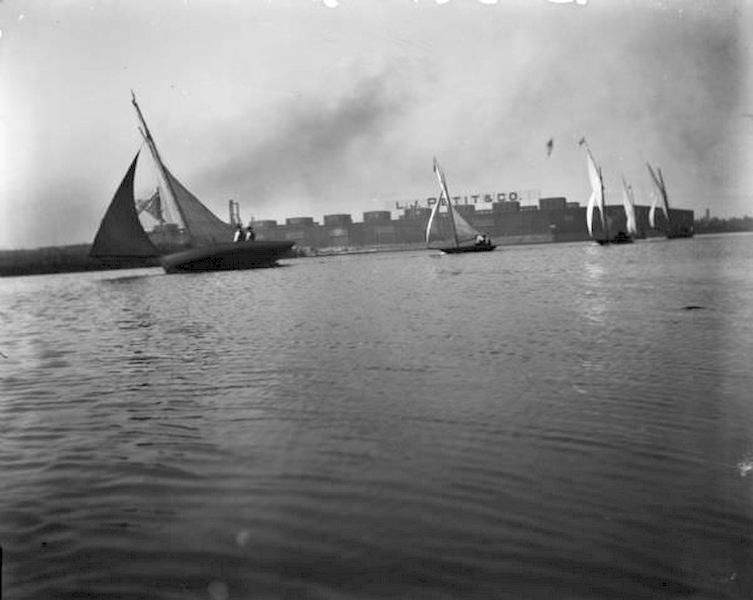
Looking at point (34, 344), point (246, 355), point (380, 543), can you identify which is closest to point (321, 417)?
point (380, 543)

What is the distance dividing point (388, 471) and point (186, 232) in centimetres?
5824

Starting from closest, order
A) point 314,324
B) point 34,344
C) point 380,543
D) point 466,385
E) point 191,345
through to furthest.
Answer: point 380,543, point 466,385, point 191,345, point 34,344, point 314,324

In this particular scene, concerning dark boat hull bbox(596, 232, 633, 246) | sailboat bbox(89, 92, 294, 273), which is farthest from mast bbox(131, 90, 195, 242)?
dark boat hull bbox(596, 232, 633, 246)

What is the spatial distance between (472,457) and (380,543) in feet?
6.30

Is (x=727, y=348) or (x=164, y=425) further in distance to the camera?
(x=727, y=348)

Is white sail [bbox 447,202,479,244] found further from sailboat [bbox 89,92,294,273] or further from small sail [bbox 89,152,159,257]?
small sail [bbox 89,152,159,257]

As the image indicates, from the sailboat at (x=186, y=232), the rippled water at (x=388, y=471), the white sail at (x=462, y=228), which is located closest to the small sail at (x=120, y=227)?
the sailboat at (x=186, y=232)

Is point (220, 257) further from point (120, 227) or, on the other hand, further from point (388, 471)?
point (388, 471)

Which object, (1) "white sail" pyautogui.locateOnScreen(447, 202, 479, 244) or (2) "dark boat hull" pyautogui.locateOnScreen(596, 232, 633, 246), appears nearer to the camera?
(1) "white sail" pyautogui.locateOnScreen(447, 202, 479, 244)

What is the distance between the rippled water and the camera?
4.04 meters

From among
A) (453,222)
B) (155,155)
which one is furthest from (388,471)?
(453,222)

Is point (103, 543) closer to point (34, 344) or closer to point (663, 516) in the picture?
point (663, 516)

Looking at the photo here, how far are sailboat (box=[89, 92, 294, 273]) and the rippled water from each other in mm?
46973

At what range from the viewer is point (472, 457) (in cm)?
609
